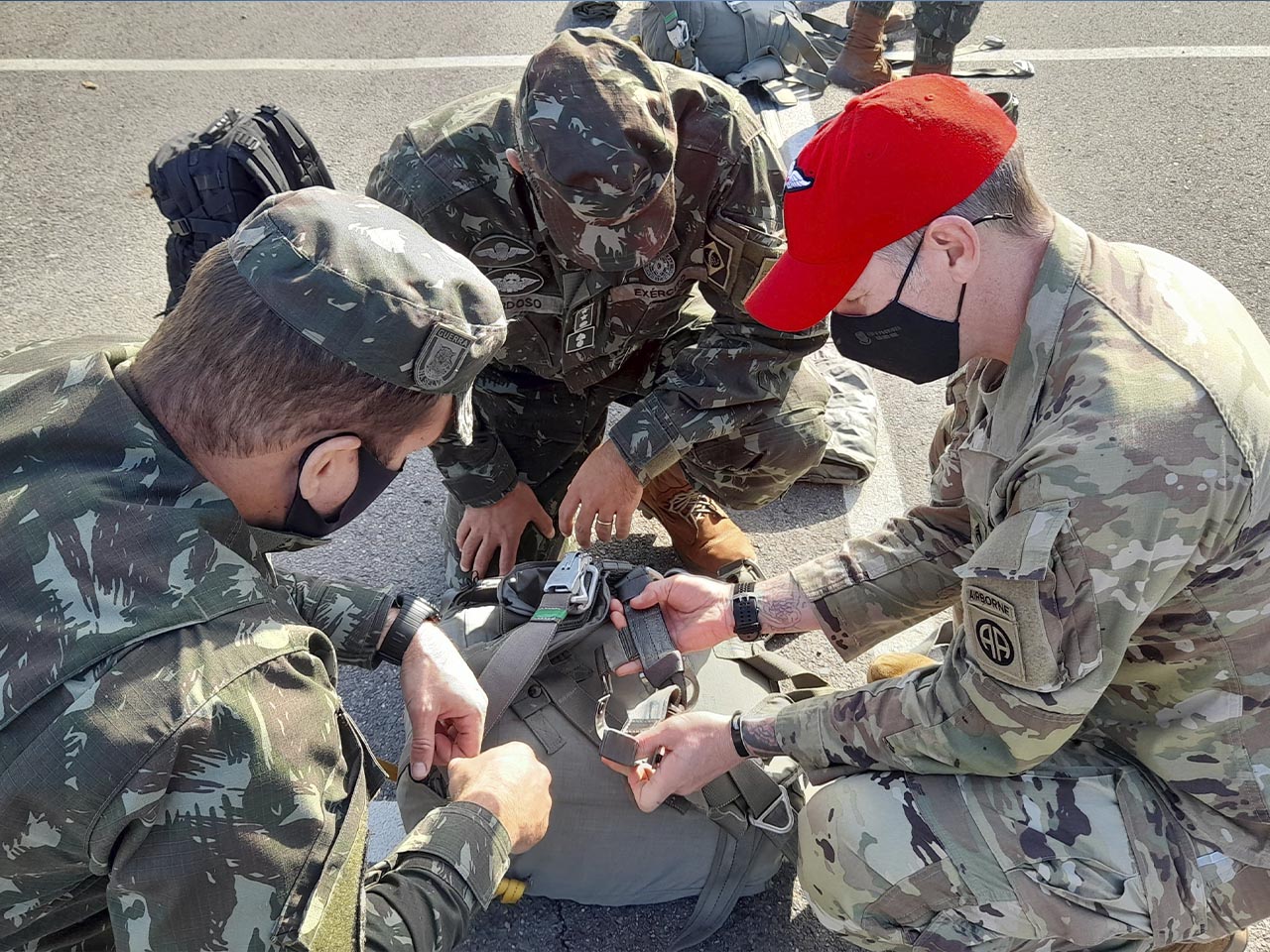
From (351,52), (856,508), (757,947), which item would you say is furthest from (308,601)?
(351,52)

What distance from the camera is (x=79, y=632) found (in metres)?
Result: 1.27

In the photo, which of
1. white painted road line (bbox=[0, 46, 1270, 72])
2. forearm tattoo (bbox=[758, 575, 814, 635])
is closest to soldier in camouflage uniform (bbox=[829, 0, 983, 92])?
white painted road line (bbox=[0, 46, 1270, 72])

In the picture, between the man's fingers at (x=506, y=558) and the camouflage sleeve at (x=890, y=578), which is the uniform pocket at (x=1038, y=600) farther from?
the man's fingers at (x=506, y=558)

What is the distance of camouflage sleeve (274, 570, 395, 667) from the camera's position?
2.03 metres

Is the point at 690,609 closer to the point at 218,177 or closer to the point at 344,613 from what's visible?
the point at 344,613

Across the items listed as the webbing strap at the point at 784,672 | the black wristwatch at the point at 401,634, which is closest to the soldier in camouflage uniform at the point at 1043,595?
the webbing strap at the point at 784,672

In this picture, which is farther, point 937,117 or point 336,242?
point 937,117

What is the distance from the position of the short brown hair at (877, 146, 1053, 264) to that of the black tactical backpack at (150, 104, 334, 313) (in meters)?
1.98

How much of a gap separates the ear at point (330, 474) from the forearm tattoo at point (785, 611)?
1172 mm

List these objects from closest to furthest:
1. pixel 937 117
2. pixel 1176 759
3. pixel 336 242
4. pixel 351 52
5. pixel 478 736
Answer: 1. pixel 336 242
2. pixel 937 117
3. pixel 1176 759
4. pixel 478 736
5. pixel 351 52

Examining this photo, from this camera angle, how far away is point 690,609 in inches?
95.0

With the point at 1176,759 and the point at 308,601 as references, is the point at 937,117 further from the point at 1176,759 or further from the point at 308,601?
the point at 308,601

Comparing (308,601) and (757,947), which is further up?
(308,601)

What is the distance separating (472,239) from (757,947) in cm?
192
